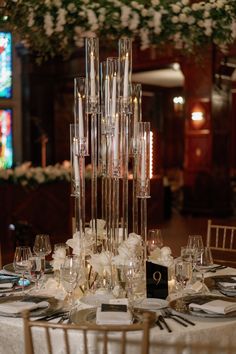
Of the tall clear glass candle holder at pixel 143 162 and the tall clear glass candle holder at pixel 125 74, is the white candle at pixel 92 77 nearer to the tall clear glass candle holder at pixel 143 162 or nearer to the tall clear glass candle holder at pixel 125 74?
the tall clear glass candle holder at pixel 125 74

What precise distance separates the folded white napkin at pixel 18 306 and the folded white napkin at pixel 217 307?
2.23 ft

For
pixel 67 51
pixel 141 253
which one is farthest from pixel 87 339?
pixel 67 51

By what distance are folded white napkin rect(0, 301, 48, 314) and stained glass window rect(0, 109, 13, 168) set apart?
397 inches

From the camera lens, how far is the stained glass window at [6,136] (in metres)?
12.4

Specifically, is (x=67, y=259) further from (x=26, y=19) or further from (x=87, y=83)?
(x=26, y=19)

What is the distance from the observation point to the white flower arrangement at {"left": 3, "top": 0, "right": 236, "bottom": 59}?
2.84 meters

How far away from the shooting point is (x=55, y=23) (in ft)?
9.52

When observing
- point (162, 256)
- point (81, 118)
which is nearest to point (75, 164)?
point (81, 118)

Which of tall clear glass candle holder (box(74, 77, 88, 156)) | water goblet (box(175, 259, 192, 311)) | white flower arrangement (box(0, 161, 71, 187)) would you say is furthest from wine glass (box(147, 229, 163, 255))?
white flower arrangement (box(0, 161, 71, 187))

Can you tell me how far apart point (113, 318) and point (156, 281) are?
42cm

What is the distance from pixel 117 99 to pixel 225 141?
820 centimetres

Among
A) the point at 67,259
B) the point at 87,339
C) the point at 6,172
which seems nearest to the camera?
the point at 87,339

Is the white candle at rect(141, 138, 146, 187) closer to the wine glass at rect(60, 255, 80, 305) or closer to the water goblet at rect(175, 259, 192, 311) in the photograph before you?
the water goblet at rect(175, 259, 192, 311)

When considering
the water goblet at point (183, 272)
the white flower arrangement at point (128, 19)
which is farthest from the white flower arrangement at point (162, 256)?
the white flower arrangement at point (128, 19)
